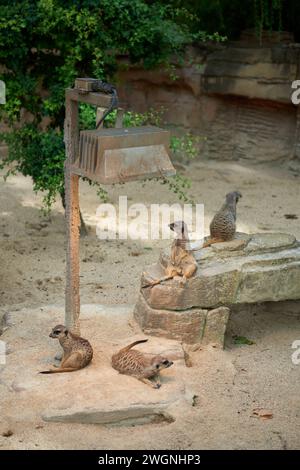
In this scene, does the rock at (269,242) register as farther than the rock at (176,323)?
Yes

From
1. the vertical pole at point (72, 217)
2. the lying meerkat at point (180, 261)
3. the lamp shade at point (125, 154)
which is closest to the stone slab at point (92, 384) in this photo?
the vertical pole at point (72, 217)

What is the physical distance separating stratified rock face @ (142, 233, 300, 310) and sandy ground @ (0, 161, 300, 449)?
0.51m

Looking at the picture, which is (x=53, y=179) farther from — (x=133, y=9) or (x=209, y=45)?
(x=209, y=45)

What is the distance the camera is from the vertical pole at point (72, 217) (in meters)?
6.08

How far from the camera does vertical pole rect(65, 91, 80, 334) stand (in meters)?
6.08

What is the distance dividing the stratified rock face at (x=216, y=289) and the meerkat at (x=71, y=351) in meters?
0.82

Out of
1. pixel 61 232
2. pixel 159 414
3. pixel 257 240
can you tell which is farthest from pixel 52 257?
pixel 159 414

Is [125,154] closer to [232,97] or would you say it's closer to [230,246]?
[230,246]

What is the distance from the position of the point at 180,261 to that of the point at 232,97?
829cm

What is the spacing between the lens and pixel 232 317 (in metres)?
7.99

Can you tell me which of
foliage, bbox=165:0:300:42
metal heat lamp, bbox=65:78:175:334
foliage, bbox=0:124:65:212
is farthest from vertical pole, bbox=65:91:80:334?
foliage, bbox=165:0:300:42

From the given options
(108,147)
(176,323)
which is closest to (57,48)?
(176,323)

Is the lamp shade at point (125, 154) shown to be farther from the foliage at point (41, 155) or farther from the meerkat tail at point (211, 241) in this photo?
the foliage at point (41, 155)

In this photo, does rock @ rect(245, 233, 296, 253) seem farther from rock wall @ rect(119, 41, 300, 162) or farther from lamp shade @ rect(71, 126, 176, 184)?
rock wall @ rect(119, 41, 300, 162)
